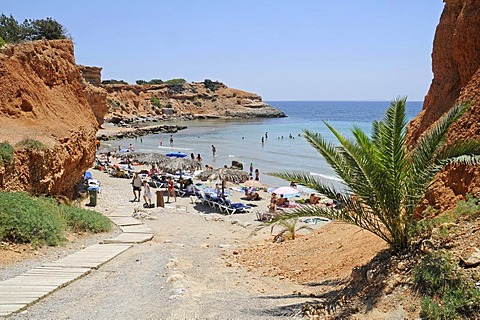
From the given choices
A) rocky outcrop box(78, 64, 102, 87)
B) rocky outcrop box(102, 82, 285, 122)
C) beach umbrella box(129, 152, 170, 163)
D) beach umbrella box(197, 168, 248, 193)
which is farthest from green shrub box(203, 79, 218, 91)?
beach umbrella box(197, 168, 248, 193)

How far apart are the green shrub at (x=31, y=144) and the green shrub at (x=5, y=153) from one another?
685mm

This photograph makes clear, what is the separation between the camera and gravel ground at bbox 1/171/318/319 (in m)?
6.29

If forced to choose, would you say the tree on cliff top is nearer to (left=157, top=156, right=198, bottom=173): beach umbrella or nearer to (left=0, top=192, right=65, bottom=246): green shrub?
(left=157, top=156, right=198, bottom=173): beach umbrella

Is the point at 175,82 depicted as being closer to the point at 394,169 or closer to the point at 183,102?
the point at 183,102

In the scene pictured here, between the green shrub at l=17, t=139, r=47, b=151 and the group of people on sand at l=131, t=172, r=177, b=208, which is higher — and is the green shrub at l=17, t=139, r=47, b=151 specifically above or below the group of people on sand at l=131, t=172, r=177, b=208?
above

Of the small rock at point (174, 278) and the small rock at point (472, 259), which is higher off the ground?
the small rock at point (472, 259)

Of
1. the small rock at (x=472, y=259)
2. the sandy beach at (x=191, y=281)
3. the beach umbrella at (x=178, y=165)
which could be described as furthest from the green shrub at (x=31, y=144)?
the beach umbrella at (x=178, y=165)

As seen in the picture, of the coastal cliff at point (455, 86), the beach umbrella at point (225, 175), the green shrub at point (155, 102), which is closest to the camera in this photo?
the coastal cliff at point (455, 86)

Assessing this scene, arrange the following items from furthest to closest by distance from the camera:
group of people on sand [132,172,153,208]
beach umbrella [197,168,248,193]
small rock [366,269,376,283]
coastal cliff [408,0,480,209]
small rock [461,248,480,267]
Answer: beach umbrella [197,168,248,193]
group of people on sand [132,172,153,208]
coastal cliff [408,0,480,209]
small rock [366,269,376,283]
small rock [461,248,480,267]

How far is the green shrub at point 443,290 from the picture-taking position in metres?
4.88

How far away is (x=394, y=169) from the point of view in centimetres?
652

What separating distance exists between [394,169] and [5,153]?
10152 mm

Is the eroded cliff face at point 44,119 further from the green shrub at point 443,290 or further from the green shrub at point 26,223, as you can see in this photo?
the green shrub at point 443,290

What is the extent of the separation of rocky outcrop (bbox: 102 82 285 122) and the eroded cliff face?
65254mm
